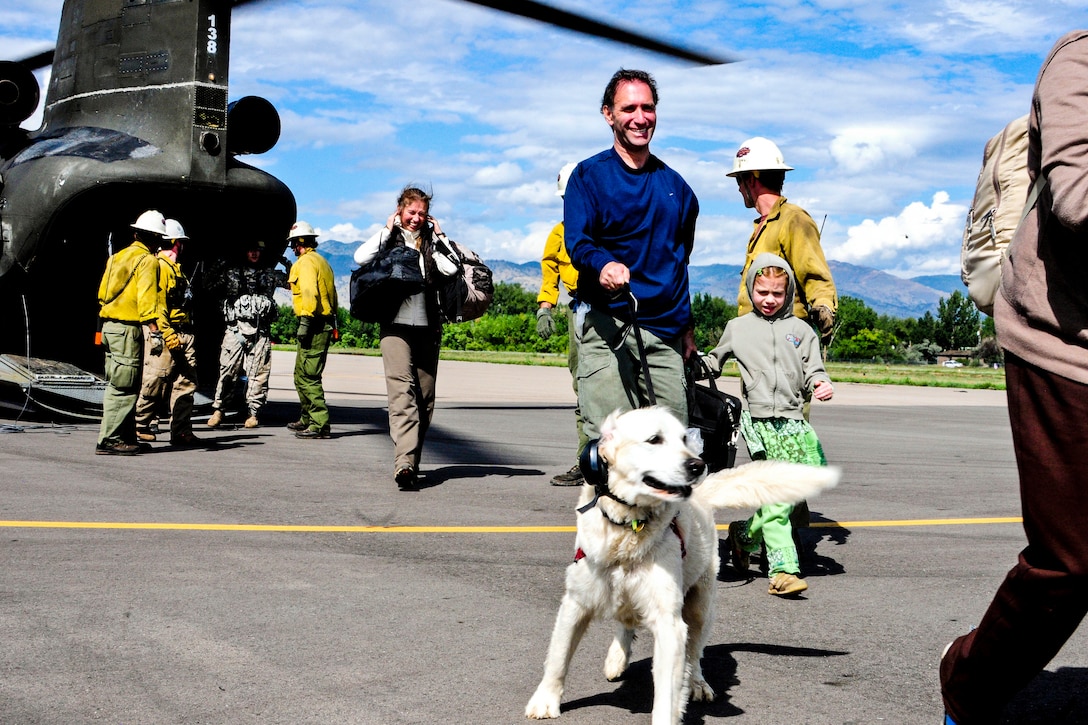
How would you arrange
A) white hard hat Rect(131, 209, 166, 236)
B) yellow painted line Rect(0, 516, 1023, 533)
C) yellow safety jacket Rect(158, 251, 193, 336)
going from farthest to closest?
white hard hat Rect(131, 209, 166, 236), yellow safety jacket Rect(158, 251, 193, 336), yellow painted line Rect(0, 516, 1023, 533)

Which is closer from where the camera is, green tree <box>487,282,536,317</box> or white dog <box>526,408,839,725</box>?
white dog <box>526,408,839,725</box>

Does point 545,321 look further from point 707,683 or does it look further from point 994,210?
point 994,210

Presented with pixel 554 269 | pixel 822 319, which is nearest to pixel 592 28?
pixel 554 269

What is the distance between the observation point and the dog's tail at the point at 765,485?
3.92 m

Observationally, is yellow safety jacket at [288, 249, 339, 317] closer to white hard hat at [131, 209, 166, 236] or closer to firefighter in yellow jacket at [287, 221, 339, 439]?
firefighter in yellow jacket at [287, 221, 339, 439]

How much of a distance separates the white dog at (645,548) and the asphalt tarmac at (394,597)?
14.6 inches

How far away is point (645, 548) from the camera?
367 cm

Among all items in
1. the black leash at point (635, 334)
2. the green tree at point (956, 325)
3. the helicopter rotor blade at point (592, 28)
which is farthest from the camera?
the green tree at point (956, 325)

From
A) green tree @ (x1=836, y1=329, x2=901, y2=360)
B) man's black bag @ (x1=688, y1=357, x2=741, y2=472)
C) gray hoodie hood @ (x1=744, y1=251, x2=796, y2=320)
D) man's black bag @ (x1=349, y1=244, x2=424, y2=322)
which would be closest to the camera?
man's black bag @ (x1=688, y1=357, x2=741, y2=472)

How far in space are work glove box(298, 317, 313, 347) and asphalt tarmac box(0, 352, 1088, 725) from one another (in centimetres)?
172

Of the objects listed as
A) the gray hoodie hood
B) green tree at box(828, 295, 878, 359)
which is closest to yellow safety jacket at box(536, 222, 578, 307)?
the gray hoodie hood

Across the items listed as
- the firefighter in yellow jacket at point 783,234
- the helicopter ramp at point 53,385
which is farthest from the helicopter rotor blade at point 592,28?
the helicopter ramp at point 53,385

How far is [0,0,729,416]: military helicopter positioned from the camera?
12094mm

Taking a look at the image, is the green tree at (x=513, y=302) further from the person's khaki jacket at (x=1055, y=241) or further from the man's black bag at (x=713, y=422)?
the person's khaki jacket at (x=1055, y=241)
